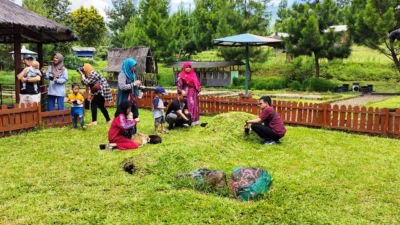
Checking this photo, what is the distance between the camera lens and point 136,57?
980 inches

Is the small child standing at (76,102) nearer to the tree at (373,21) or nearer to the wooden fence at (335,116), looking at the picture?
the wooden fence at (335,116)

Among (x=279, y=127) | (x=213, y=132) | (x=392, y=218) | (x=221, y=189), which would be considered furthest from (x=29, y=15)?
(x=392, y=218)

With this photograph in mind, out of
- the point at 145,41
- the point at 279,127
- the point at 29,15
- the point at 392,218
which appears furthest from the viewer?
the point at 145,41

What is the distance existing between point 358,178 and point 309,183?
827mm

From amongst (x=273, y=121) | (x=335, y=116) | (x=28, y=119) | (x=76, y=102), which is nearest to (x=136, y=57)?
(x=76, y=102)

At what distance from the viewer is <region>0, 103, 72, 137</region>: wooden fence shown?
7.88 meters

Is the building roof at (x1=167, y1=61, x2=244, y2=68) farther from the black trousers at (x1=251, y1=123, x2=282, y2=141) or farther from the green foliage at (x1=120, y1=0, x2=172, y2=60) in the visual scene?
the black trousers at (x1=251, y1=123, x2=282, y2=141)

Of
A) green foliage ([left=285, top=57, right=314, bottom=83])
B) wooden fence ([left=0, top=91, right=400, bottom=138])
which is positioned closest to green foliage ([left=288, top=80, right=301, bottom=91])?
green foliage ([left=285, top=57, right=314, bottom=83])

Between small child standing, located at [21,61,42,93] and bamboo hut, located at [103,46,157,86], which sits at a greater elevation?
bamboo hut, located at [103,46,157,86]

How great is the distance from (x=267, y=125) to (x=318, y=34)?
16841mm

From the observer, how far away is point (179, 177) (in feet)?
15.9

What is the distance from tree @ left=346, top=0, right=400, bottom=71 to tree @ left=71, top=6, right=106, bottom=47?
33642 mm

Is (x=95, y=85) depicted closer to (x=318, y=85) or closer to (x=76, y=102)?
(x=76, y=102)

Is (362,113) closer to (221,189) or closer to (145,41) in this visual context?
(221,189)
